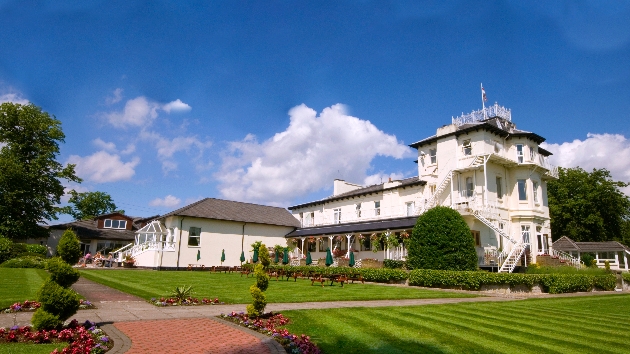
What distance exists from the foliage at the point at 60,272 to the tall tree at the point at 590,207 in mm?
52732

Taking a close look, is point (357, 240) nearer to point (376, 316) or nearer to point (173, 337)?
point (376, 316)

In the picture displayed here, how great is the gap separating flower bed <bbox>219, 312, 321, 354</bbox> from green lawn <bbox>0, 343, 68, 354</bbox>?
141 inches

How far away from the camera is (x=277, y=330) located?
27.2ft

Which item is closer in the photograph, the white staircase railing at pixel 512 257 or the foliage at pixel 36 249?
the white staircase railing at pixel 512 257

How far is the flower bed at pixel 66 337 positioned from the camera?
651cm

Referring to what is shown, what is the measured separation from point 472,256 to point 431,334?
49.1 ft

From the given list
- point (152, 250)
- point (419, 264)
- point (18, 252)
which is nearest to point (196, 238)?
point (152, 250)

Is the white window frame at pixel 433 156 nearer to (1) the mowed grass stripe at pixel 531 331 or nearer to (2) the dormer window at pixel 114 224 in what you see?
(1) the mowed grass stripe at pixel 531 331

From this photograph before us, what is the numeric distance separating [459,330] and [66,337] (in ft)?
26.3

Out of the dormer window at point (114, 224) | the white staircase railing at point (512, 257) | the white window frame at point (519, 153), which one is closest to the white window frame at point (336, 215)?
the white window frame at point (519, 153)

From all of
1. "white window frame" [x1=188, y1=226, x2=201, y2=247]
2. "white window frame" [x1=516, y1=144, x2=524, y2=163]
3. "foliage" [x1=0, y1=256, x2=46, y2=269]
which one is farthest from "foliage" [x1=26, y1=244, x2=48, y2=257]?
"white window frame" [x1=516, y1=144, x2=524, y2=163]

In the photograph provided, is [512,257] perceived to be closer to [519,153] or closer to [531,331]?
[519,153]

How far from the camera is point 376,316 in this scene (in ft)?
34.1

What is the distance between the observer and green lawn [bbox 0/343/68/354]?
20.3 feet
